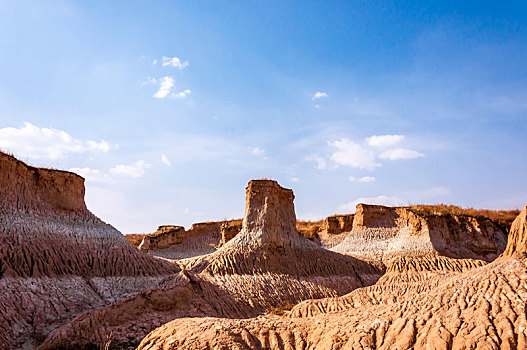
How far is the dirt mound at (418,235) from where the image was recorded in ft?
88.4

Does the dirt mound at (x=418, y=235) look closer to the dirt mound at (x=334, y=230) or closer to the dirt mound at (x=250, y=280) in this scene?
the dirt mound at (x=334, y=230)

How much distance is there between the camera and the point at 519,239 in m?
8.97

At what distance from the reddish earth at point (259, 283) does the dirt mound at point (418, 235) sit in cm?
8

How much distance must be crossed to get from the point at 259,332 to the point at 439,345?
292 cm

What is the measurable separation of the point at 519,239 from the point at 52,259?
1414 centimetres

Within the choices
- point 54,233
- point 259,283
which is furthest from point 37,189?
point 259,283

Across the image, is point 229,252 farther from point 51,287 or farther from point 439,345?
point 439,345

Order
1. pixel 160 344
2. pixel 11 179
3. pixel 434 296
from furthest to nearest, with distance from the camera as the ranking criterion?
1. pixel 11 179
2. pixel 434 296
3. pixel 160 344

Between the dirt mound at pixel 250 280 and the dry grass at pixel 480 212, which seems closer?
the dirt mound at pixel 250 280

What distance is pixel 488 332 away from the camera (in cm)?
610

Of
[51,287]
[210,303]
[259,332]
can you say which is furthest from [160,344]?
[51,287]

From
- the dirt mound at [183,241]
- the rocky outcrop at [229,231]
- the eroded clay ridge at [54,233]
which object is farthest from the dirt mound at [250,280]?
the dirt mound at [183,241]

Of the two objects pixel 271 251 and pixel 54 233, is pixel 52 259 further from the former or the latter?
pixel 271 251

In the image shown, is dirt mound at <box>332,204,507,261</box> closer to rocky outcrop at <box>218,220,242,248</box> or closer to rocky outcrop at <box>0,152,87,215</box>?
rocky outcrop at <box>218,220,242,248</box>
